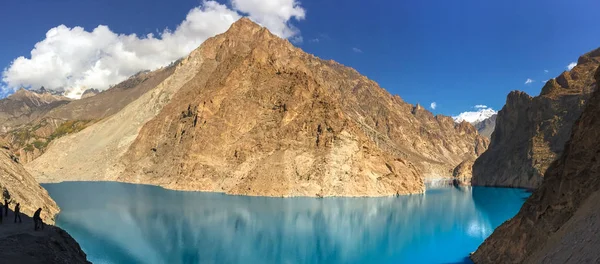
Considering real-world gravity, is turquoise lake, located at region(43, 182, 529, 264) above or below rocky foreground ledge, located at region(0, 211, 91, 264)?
below

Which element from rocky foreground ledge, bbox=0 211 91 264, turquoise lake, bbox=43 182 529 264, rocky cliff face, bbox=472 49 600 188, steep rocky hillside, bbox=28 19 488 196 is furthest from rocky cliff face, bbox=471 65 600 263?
rocky cliff face, bbox=472 49 600 188

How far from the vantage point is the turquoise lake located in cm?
3681

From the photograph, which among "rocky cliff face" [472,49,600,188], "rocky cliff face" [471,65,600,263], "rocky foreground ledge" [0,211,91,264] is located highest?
"rocky cliff face" [472,49,600,188]

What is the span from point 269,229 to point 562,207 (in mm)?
32085

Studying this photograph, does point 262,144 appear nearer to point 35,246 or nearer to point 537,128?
point 537,128

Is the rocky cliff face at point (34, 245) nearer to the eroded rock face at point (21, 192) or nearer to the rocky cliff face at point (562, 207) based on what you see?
the eroded rock face at point (21, 192)

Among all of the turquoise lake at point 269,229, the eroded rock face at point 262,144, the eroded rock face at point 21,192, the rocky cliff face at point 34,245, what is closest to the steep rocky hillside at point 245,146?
the eroded rock face at point 262,144

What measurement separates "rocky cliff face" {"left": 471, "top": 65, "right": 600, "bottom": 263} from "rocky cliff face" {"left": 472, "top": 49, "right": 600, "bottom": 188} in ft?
305

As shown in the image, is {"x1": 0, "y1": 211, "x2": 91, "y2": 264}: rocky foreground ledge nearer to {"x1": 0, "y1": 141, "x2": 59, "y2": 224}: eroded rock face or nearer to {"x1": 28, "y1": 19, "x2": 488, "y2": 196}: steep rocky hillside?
{"x1": 0, "y1": 141, "x2": 59, "y2": 224}: eroded rock face

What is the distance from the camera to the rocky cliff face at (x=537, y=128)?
11194cm

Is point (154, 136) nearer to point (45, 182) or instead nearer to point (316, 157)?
point (45, 182)

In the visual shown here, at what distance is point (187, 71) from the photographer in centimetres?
15550

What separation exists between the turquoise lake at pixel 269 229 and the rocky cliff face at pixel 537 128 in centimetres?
4282

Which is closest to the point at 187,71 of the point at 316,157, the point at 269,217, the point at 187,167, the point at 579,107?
the point at 187,167
